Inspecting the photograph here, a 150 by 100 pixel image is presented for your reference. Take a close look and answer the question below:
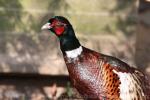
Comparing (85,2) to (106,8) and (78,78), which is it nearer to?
(106,8)

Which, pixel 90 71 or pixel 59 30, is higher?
pixel 59 30

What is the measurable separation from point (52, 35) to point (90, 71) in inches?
69.9

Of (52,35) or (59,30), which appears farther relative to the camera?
(52,35)

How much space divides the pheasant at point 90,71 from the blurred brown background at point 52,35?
5.15 ft

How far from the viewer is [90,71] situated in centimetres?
638

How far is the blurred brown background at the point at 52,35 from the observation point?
26.3 feet

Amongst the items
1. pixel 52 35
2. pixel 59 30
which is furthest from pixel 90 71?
pixel 52 35

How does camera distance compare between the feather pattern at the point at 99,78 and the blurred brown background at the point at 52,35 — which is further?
the blurred brown background at the point at 52,35

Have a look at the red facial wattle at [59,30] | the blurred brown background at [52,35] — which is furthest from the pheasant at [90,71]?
the blurred brown background at [52,35]

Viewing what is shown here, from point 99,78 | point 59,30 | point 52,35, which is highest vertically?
point 59,30

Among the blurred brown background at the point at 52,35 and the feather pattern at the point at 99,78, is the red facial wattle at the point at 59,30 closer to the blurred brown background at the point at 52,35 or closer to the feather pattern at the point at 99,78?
the feather pattern at the point at 99,78

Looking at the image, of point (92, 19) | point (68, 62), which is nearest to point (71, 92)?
point (92, 19)

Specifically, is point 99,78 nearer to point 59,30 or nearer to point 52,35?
point 59,30

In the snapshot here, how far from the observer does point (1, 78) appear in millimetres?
8242
